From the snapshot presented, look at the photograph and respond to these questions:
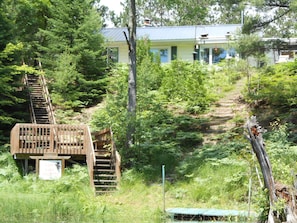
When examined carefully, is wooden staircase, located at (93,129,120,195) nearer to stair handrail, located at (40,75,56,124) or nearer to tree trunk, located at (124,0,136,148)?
tree trunk, located at (124,0,136,148)

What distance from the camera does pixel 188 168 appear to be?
15.6 m

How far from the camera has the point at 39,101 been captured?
2344 cm

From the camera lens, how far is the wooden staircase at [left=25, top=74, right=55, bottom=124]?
21.7 meters

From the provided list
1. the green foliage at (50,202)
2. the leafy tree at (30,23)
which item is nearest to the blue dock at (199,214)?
the green foliage at (50,202)

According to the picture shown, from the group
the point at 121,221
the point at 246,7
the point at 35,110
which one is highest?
the point at 246,7

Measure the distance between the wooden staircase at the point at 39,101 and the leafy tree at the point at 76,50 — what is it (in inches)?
23.9

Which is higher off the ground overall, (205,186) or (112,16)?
(112,16)

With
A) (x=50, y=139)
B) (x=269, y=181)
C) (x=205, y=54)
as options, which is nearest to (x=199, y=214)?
(x=269, y=181)

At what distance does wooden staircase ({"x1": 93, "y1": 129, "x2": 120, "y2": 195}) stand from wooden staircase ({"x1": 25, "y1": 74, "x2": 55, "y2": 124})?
4673 mm

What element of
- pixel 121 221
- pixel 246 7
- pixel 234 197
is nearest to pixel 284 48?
pixel 246 7

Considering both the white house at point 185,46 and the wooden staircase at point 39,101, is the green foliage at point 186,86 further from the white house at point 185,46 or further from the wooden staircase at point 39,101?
the white house at point 185,46

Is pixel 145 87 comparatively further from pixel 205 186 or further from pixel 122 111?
pixel 205 186

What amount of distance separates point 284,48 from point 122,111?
633 centimetres

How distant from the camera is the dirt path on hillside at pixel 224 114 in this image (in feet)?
63.0
